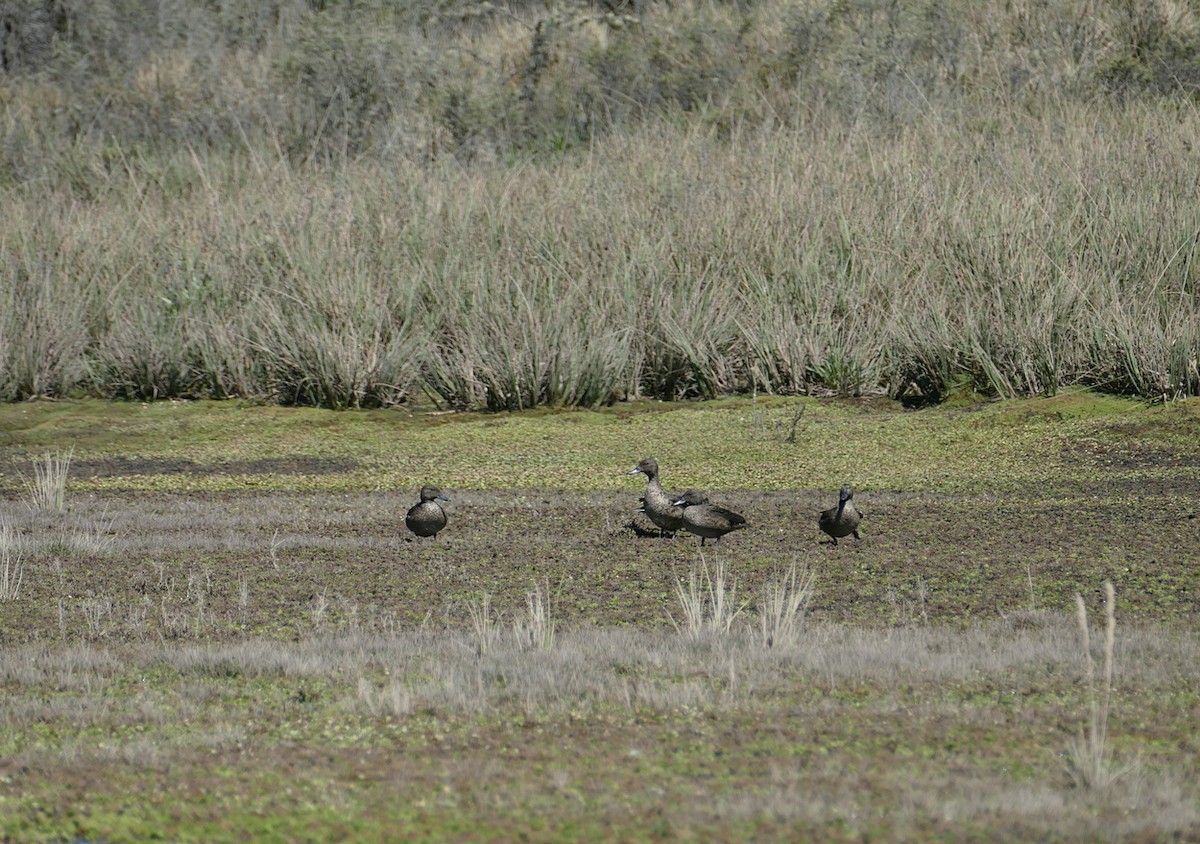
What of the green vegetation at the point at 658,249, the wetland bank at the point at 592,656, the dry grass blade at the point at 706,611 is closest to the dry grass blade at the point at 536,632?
the wetland bank at the point at 592,656

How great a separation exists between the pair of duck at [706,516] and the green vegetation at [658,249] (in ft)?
18.9

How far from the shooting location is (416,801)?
3.94 m

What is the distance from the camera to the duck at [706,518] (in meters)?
8.16

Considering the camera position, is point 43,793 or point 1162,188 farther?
point 1162,188

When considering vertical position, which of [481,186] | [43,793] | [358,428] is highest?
[43,793]

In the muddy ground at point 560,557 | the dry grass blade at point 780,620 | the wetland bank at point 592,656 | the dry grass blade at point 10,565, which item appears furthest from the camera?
the dry grass blade at point 10,565

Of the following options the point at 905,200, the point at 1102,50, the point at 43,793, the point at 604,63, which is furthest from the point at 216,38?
the point at 43,793

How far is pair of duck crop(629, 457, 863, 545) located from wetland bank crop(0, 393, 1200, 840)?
0.46 feet

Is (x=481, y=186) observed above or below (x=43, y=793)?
below

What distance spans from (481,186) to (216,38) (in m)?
16.4

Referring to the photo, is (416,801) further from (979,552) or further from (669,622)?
(979,552)

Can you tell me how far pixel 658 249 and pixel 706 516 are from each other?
785 centimetres

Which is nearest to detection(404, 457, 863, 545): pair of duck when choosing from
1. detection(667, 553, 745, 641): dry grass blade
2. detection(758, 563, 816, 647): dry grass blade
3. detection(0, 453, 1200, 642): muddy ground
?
detection(0, 453, 1200, 642): muddy ground

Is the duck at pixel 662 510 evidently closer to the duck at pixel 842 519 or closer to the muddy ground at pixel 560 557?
the muddy ground at pixel 560 557
